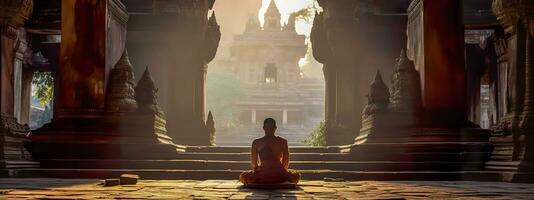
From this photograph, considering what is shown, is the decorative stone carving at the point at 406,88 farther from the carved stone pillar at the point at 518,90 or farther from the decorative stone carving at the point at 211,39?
the decorative stone carving at the point at 211,39

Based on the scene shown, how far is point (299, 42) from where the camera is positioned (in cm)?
4831

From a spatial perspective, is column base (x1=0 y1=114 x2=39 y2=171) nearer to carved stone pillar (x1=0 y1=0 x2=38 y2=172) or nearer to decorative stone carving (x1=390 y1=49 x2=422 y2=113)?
carved stone pillar (x1=0 y1=0 x2=38 y2=172)

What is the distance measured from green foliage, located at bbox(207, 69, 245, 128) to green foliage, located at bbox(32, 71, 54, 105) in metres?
22.1

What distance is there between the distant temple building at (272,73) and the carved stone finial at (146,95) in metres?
34.9

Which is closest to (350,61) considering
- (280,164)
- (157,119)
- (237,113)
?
(157,119)

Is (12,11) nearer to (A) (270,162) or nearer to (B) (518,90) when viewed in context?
Answer: (A) (270,162)

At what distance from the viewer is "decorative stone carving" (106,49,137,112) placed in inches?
457

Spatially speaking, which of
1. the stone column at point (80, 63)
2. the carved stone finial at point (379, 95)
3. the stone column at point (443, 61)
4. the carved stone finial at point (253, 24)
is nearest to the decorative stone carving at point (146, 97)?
the stone column at point (80, 63)

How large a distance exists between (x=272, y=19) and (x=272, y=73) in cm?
436

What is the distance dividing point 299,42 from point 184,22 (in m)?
31.5

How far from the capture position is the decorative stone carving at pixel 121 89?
1161 centimetres

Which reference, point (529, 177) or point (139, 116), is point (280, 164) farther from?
point (139, 116)

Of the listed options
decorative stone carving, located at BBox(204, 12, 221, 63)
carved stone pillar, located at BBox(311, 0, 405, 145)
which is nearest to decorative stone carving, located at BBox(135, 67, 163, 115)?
decorative stone carving, located at BBox(204, 12, 221, 63)

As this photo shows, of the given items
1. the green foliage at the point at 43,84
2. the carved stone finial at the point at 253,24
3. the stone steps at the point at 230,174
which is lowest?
the stone steps at the point at 230,174
